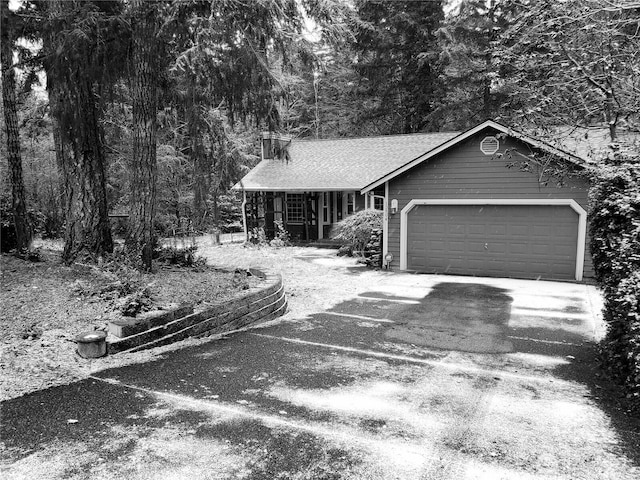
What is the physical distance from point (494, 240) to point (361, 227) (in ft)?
14.2

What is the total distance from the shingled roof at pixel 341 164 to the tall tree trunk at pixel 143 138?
9.76 m

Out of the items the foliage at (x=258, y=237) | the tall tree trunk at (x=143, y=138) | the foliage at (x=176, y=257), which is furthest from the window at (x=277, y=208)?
the tall tree trunk at (x=143, y=138)

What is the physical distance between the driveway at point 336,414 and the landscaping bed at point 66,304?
38 centimetres

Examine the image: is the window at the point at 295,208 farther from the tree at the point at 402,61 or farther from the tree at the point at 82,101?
the tree at the point at 82,101

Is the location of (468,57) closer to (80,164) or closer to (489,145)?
(489,145)

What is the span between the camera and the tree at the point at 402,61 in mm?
24094

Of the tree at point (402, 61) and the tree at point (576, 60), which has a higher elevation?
the tree at point (402, 61)

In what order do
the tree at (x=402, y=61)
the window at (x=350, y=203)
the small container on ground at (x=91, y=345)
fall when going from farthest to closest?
the tree at (x=402, y=61), the window at (x=350, y=203), the small container on ground at (x=91, y=345)

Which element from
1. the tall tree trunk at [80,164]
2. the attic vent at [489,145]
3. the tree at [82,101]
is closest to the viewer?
the tree at [82,101]

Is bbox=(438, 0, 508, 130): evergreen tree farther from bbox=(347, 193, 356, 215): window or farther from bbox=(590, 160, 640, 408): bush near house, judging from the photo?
bbox=(590, 160, 640, 408): bush near house

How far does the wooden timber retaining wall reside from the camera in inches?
195

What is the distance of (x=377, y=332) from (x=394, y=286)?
13.0 feet

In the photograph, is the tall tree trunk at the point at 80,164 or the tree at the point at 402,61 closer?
the tall tree trunk at the point at 80,164

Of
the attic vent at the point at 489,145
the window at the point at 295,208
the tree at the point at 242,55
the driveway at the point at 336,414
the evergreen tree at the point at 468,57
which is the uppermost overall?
the evergreen tree at the point at 468,57
